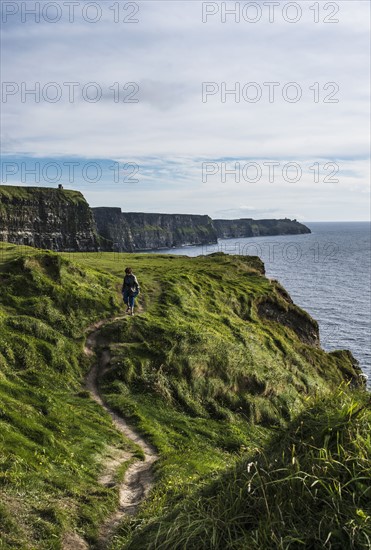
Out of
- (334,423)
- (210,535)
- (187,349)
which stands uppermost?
(334,423)

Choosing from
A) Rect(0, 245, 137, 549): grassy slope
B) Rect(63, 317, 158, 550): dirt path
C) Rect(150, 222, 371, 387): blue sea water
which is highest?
Rect(0, 245, 137, 549): grassy slope

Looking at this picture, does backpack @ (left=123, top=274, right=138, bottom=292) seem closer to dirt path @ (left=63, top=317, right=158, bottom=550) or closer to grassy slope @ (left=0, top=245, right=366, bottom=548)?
grassy slope @ (left=0, top=245, right=366, bottom=548)

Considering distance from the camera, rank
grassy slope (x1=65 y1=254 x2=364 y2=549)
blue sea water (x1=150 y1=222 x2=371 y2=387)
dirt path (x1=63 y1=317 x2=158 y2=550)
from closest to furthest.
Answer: dirt path (x1=63 y1=317 x2=158 y2=550) → grassy slope (x1=65 y1=254 x2=364 y2=549) → blue sea water (x1=150 y1=222 x2=371 y2=387)

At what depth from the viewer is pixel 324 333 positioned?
2899 inches

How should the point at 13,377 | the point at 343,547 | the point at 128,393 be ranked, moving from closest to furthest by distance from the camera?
the point at 343,547 < the point at 13,377 < the point at 128,393

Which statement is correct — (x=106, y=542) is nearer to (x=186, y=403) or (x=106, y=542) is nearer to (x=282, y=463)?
(x=282, y=463)

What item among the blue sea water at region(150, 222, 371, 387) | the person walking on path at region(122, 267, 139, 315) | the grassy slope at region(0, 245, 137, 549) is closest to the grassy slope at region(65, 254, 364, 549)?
the person walking on path at region(122, 267, 139, 315)

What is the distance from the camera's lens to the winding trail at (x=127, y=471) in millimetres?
13559

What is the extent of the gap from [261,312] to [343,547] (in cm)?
4198

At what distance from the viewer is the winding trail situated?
13.6 meters

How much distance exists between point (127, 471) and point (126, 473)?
188 mm

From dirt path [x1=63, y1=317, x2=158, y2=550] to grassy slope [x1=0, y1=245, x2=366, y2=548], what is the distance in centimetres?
40

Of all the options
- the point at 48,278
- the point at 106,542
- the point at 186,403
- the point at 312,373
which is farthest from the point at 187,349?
the point at 106,542

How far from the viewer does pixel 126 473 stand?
17469 mm
